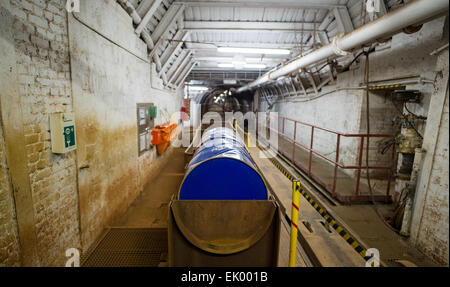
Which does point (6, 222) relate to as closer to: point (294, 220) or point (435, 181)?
point (294, 220)

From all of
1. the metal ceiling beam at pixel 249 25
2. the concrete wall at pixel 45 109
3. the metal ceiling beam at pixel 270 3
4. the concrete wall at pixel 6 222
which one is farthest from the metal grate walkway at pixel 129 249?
the metal ceiling beam at pixel 249 25

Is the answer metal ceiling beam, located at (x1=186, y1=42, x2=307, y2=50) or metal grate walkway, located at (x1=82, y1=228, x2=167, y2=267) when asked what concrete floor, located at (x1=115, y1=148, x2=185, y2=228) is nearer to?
metal grate walkway, located at (x1=82, y1=228, x2=167, y2=267)

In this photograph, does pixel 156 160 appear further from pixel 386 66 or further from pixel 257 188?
pixel 386 66

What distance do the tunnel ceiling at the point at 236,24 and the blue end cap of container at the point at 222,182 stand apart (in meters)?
3.68

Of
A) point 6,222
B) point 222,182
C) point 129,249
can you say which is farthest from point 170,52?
point 6,222

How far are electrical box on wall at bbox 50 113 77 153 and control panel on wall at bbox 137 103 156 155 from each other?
108 inches

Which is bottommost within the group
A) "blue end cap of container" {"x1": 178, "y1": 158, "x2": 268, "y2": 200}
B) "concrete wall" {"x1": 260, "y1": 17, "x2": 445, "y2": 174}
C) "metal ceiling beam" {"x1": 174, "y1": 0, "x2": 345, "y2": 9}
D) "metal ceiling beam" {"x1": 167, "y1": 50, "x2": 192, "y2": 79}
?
"blue end cap of container" {"x1": 178, "y1": 158, "x2": 268, "y2": 200}

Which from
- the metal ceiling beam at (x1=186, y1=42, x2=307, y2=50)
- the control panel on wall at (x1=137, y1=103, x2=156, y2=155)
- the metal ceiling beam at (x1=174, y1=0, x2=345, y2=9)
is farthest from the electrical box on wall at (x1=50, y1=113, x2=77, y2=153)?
the metal ceiling beam at (x1=186, y1=42, x2=307, y2=50)

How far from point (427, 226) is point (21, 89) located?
528 centimetres

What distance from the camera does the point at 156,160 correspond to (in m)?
7.26

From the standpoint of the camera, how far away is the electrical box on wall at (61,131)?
8.52 ft

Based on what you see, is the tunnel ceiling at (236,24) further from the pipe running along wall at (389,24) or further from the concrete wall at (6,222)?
the concrete wall at (6,222)

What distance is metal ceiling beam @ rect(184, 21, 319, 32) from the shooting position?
717cm
